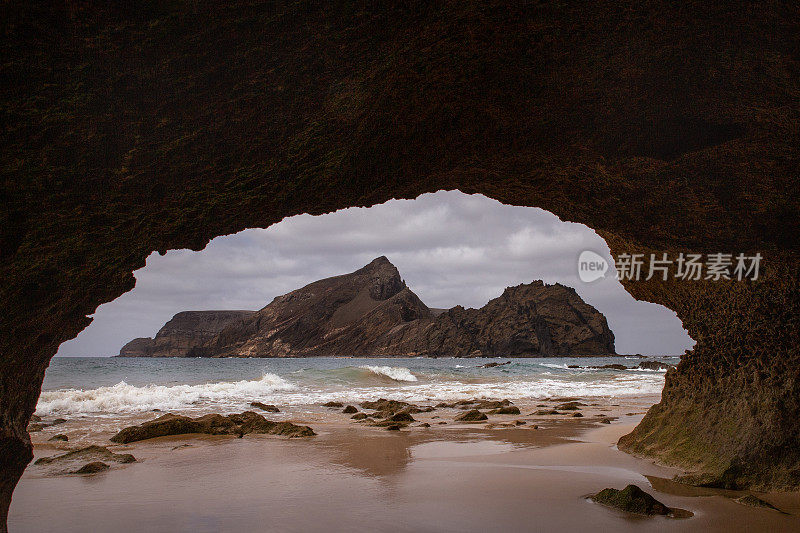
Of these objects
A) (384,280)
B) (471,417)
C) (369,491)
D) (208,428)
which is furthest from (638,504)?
(384,280)

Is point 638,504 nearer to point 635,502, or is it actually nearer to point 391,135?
point 635,502

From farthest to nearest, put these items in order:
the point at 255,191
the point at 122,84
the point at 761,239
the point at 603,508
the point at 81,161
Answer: the point at 761,239, the point at 603,508, the point at 255,191, the point at 81,161, the point at 122,84

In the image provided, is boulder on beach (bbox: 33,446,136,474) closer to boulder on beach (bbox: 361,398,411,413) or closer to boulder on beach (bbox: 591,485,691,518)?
boulder on beach (bbox: 591,485,691,518)

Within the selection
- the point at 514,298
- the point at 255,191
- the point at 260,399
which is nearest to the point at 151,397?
the point at 260,399

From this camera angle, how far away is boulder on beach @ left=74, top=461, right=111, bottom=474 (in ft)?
14.8

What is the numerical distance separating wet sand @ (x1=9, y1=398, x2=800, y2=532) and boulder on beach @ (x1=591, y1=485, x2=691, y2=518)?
86 millimetres

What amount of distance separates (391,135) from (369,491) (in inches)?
104

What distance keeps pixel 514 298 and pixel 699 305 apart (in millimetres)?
76305

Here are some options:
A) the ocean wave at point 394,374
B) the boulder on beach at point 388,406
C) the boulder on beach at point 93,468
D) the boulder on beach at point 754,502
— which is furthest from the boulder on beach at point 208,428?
Answer: the ocean wave at point 394,374

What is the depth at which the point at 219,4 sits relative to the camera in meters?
1.73

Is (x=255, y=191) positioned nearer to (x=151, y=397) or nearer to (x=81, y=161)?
(x=81, y=161)

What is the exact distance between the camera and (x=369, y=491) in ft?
12.4

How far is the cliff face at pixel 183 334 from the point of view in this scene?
370 feet

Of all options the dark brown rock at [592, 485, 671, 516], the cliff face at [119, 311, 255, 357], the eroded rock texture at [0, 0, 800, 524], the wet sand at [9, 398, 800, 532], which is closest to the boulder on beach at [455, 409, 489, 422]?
the wet sand at [9, 398, 800, 532]
